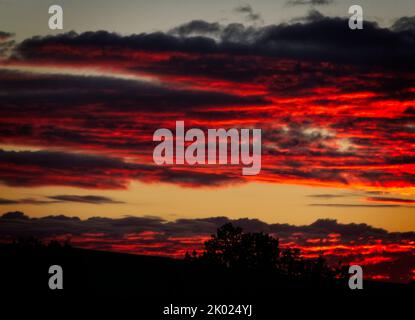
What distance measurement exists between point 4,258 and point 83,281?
2.34m

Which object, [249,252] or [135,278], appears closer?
[135,278]

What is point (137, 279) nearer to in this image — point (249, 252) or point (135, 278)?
point (135, 278)

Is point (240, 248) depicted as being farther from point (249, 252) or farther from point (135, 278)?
point (135, 278)

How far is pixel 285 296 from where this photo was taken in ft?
62.4

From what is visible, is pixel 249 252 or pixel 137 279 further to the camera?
pixel 249 252

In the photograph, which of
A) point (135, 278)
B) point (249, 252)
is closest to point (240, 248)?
point (249, 252)

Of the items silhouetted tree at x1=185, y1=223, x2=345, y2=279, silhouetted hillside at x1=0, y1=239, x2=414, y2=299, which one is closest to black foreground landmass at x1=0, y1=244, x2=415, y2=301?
silhouetted hillside at x1=0, y1=239, x2=414, y2=299

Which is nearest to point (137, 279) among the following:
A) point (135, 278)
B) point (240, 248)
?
point (135, 278)
